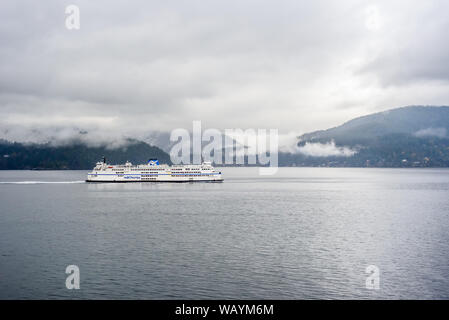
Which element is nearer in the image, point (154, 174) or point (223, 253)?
point (223, 253)

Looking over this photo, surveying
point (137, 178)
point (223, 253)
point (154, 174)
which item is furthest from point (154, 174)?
point (223, 253)

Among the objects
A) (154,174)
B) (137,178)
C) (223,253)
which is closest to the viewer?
(223,253)

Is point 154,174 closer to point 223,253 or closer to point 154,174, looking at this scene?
point 154,174

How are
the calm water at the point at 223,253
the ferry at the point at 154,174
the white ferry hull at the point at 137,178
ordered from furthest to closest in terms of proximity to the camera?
1. the white ferry hull at the point at 137,178
2. the ferry at the point at 154,174
3. the calm water at the point at 223,253

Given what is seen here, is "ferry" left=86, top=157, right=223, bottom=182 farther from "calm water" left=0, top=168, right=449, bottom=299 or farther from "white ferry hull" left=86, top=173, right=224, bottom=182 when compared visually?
"calm water" left=0, top=168, right=449, bottom=299

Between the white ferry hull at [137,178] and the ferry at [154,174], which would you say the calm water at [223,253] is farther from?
the white ferry hull at [137,178]

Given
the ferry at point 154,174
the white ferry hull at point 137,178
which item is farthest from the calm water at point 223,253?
the white ferry hull at point 137,178

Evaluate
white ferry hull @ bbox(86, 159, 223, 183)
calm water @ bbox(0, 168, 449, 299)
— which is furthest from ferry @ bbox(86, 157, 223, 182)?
calm water @ bbox(0, 168, 449, 299)

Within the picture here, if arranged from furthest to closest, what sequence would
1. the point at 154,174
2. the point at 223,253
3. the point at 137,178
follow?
1. the point at 137,178
2. the point at 154,174
3. the point at 223,253

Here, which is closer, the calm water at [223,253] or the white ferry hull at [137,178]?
the calm water at [223,253]

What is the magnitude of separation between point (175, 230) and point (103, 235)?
11416 millimetres

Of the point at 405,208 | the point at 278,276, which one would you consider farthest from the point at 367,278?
the point at 405,208

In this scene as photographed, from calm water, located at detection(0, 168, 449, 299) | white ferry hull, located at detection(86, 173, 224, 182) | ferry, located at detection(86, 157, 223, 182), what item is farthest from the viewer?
white ferry hull, located at detection(86, 173, 224, 182)
